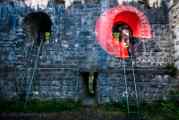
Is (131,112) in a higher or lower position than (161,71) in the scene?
lower

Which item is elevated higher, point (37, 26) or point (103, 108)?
point (37, 26)

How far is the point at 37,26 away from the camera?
9523mm

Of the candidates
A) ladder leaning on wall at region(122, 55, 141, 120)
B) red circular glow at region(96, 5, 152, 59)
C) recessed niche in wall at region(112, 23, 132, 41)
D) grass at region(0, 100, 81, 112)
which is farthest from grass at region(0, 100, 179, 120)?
recessed niche in wall at region(112, 23, 132, 41)

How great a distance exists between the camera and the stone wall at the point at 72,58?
8.51 m

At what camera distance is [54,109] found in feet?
25.5

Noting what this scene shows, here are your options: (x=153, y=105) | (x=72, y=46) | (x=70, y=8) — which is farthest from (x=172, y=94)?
(x=70, y=8)

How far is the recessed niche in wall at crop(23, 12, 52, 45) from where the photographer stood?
356 inches

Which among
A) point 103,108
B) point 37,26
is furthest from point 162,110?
point 37,26

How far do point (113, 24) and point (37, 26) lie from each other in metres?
2.54

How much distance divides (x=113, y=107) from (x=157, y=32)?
2.76m

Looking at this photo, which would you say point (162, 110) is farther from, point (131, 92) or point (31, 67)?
point (31, 67)

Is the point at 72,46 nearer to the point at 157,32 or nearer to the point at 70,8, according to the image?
the point at 70,8

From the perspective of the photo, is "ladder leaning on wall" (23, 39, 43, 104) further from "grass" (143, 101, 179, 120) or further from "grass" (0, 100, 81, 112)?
"grass" (143, 101, 179, 120)

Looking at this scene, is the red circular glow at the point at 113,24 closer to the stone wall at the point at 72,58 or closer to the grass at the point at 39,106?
the stone wall at the point at 72,58
